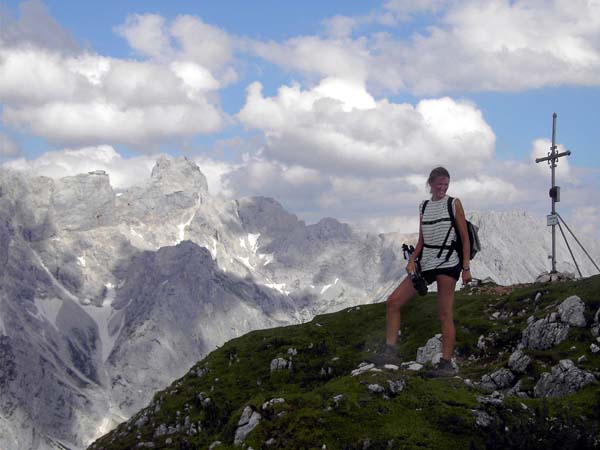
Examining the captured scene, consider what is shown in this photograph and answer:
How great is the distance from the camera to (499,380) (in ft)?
131

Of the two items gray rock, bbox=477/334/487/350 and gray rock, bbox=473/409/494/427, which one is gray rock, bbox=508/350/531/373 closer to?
gray rock, bbox=477/334/487/350

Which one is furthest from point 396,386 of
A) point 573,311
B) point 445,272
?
point 573,311

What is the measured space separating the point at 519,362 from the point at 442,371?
1664 cm

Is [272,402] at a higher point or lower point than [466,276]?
lower

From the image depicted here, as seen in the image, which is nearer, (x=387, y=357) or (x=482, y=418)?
(x=482, y=418)

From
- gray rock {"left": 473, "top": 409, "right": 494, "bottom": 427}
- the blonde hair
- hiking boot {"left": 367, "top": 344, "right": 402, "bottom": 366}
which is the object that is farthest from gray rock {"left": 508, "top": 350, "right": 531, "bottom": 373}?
the blonde hair

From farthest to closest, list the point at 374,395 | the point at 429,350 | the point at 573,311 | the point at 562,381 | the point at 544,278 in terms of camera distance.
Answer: the point at 544,278, the point at 429,350, the point at 573,311, the point at 562,381, the point at 374,395

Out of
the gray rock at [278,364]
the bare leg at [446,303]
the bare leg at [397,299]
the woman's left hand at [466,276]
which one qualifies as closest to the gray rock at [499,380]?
the bare leg at [446,303]

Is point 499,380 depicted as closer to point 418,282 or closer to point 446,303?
point 446,303

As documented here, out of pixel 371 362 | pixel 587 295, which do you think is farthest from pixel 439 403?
pixel 587 295

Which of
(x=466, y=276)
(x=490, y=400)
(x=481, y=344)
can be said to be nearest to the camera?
(x=466, y=276)

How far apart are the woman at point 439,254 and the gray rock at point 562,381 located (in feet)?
45.1

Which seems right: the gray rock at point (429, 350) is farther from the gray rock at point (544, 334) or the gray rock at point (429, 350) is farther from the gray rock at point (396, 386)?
the gray rock at point (396, 386)

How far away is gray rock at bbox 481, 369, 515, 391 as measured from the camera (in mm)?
39688
